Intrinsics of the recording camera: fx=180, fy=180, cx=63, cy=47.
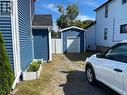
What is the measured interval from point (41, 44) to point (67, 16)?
2744 centimetres

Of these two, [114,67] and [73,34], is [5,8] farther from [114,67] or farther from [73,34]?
[73,34]

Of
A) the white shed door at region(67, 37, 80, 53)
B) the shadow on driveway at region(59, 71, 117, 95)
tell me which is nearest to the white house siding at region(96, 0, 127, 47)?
the white shed door at region(67, 37, 80, 53)

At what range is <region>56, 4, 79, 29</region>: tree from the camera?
3891 cm

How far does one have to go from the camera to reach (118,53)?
205 inches

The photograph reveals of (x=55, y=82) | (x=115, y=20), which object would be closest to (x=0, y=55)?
(x=55, y=82)

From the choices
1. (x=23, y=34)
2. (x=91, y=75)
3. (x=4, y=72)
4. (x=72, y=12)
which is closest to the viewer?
(x=4, y=72)

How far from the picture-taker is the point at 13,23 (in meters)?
6.55

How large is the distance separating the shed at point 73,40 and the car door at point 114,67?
16395 millimetres

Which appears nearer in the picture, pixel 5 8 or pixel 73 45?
pixel 5 8

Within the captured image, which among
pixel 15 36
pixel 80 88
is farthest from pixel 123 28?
pixel 15 36

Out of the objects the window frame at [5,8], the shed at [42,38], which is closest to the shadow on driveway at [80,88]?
the window frame at [5,8]

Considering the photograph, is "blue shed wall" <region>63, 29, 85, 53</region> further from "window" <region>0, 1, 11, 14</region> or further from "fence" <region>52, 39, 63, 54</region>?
"window" <region>0, 1, 11, 14</region>

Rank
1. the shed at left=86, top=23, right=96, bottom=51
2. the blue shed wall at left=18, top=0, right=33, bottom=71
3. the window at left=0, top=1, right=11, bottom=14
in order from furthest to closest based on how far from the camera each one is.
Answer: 1. the shed at left=86, top=23, right=96, bottom=51
2. the blue shed wall at left=18, top=0, right=33, bottom=71
3. the window at left=0, top=1, right=11, bottom=14

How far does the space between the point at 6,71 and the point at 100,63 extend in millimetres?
2960
